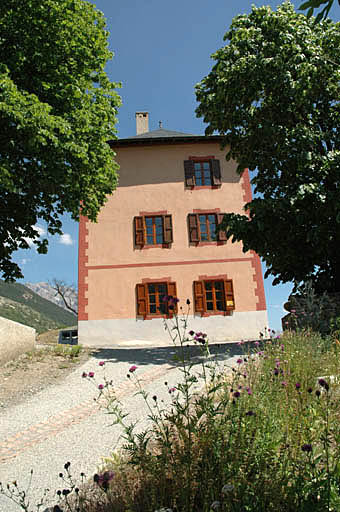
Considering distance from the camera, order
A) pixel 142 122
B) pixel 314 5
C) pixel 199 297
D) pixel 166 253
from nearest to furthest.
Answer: pixel 314 5 → pixel 199 297 → pixel 166 253 → pixel 142 122

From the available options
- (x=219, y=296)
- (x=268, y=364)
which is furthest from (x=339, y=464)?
(x=219, y=296)

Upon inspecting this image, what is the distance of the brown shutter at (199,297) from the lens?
16109 mm

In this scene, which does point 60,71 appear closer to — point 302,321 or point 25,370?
point 25,370

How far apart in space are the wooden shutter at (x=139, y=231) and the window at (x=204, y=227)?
225cm

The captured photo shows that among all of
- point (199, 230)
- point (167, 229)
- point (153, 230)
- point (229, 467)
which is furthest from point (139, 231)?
point (229, 467)

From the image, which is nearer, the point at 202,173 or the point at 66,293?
the point at 202,173

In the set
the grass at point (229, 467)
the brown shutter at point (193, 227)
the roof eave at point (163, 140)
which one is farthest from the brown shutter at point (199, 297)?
the grass at point (229, 467)

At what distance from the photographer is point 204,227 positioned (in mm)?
17109

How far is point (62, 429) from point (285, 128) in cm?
971

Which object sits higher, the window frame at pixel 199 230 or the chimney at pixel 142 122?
the chimney at pixel 142 122

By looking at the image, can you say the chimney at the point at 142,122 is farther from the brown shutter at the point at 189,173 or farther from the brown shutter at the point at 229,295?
the brown shutter at the point at 229,295

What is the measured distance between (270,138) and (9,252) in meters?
9.06

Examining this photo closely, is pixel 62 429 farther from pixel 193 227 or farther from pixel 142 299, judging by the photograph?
pixel 193 227

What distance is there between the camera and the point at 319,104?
11.3 meters
